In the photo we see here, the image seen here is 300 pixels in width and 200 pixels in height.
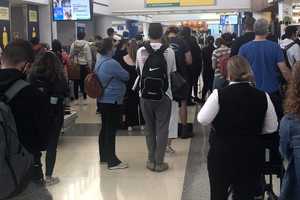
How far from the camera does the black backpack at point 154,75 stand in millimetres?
5625

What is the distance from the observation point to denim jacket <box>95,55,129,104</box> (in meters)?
5.92

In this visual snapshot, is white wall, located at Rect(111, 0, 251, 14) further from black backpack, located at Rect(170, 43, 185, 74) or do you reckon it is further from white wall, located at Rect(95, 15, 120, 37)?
black backpack, located at Rect(170, 43, 185, 74)

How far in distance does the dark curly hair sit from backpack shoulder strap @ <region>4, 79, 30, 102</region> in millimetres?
1465

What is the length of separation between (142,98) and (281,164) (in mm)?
2074

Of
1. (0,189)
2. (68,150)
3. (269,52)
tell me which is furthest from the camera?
(68,150)

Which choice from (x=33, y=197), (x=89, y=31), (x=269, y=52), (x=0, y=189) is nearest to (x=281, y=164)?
(x=269, y=52)

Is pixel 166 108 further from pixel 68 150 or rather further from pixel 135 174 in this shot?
pixel 68 150

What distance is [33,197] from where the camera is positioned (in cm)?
282

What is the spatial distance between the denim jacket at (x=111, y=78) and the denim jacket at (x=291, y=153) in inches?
122

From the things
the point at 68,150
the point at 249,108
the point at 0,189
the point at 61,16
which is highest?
the point at 61,16

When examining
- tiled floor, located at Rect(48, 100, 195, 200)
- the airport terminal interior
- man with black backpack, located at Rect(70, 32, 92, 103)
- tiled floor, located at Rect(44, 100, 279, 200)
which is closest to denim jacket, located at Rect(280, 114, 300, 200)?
the airport terminal interior

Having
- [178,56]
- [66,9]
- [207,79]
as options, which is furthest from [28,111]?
[66,9]

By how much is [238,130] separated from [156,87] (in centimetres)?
221

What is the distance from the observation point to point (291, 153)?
3.03 metres
